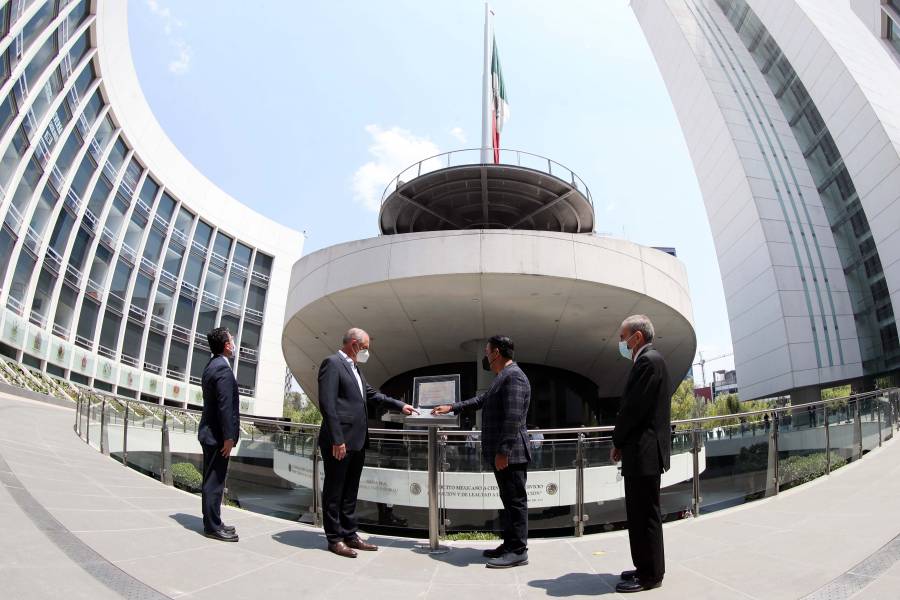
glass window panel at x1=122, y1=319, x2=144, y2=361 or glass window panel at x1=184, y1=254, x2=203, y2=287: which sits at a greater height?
glass window panel at x1=184, y1=254, x2=203, y2=287

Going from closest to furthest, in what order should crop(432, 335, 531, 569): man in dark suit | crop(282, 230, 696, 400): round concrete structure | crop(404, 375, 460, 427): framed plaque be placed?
crop(432, 335, 531, 569): man in dark suit
crop(404, 375, 460, 427): framed plaque
crop(282, 230, 696, 400): round concrete structure

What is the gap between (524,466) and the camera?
422 cm

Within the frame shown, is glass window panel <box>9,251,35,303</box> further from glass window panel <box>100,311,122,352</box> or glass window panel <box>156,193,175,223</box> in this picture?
glass window panel <box>156,193,175,223</box>

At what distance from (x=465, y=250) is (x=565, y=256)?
2399mm

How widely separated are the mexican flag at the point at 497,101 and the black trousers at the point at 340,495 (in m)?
20.8

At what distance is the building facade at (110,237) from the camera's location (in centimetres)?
2509

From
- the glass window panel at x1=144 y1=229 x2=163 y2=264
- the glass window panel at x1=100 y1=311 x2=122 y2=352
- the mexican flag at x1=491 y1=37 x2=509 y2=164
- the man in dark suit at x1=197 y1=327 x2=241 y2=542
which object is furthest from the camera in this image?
the glass window panel at x1=144 y1=229 x2=163 y2=264

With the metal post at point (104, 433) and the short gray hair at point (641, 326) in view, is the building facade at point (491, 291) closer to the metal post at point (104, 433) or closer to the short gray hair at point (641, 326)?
the metal post at point (104, 433)

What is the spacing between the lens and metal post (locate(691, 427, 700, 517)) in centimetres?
603

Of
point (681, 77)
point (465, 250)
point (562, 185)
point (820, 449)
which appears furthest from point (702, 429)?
point (681, 77)

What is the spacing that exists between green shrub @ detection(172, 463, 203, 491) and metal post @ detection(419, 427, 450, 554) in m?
3.93

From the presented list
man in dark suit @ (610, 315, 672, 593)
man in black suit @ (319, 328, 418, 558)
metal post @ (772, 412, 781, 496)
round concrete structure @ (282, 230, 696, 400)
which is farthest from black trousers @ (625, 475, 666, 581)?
round concrete structure @ (282, 230, 696, 400)

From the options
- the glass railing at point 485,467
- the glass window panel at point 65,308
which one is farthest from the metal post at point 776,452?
the glass window panel at point 65,308

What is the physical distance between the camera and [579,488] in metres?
5.97
